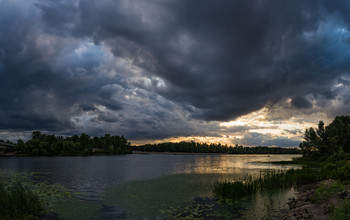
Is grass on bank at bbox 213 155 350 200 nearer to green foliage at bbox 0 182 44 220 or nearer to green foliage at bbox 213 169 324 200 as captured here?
green foliage at bbox 213 169 324 200

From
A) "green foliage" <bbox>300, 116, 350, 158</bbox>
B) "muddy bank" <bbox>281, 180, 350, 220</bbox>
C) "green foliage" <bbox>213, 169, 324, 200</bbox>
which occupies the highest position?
"green foliage" <bbox>300, 116, 350, 158</bbox>

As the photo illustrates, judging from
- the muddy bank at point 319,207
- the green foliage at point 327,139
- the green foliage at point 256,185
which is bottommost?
the green foliage at point 256,185

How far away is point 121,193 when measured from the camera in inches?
1130

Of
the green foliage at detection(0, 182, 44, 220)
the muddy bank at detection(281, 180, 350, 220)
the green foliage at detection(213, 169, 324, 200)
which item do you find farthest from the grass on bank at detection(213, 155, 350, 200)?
the green foliage at detection(0, 182, 44, 220)

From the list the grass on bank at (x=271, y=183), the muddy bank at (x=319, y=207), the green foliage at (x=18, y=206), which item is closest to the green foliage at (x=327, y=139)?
the grass on bank at (x=271, y=183)

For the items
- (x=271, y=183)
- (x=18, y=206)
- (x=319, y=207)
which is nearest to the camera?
(x=319, y=207)

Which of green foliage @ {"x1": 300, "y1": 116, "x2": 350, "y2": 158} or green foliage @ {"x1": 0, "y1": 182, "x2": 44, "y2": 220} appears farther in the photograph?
green foliage @ {"x1": 300, "y1": 116, "x2": 350, "y2": 158}

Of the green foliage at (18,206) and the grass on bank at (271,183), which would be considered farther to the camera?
the grass on bank at (271,183)

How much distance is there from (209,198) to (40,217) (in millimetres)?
17329

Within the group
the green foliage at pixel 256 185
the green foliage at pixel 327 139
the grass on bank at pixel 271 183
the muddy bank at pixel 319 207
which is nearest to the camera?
the muddy bank at pixel 319 207

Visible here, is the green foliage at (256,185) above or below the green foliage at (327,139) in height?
below

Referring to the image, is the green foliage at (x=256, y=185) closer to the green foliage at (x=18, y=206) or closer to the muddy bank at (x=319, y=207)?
the muddy bank at (x=319, y=207)

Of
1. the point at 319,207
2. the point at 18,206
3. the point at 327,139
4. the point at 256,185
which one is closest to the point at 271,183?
the point at 256,185

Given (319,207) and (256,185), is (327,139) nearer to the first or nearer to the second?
(256,185)
